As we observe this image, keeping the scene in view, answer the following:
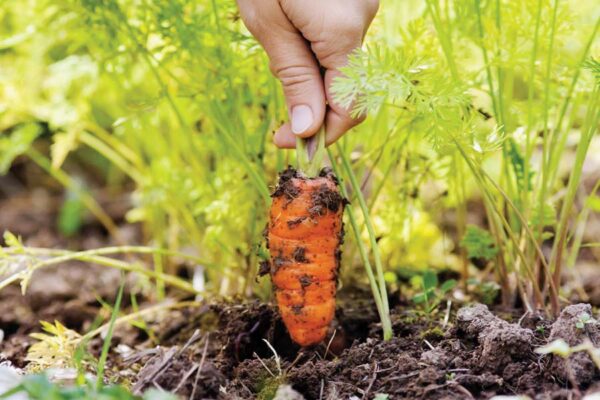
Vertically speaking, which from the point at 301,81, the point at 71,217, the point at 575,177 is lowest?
the point at 71,217

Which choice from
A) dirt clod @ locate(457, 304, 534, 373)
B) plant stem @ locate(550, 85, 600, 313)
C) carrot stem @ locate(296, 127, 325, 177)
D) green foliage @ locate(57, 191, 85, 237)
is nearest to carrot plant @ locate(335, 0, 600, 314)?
plant stem @ locate(550, 85, 600, 313)

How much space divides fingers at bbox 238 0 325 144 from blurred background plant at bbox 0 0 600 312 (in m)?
0.11

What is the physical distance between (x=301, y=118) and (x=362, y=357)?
0.51 metres

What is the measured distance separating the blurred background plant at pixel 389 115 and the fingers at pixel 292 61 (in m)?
0.11

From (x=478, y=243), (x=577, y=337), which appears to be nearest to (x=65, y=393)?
(x=577, y=337)

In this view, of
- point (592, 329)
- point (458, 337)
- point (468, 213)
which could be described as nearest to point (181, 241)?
point (468, 213)

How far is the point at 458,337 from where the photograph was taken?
1.55 meters

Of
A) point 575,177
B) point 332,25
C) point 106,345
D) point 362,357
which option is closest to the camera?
point 106,345

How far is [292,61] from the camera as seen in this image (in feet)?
4.66

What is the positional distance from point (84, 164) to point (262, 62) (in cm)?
233

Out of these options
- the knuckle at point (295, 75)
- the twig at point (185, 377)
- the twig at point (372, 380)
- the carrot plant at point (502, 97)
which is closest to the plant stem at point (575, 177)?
the carrot plant at point (502, 97)

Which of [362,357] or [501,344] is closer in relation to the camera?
[501,344]

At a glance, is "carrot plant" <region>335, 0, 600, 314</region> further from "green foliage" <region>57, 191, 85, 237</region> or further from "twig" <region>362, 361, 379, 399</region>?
"green foliage" <region>57, 191, 85, 237</region>

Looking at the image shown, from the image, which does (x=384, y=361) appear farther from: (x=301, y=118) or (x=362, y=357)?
(x=301, y=118)
